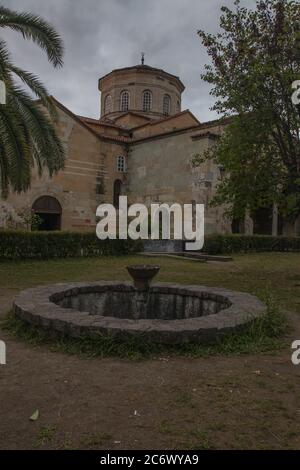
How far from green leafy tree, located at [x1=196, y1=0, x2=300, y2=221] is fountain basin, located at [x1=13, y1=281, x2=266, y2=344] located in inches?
194

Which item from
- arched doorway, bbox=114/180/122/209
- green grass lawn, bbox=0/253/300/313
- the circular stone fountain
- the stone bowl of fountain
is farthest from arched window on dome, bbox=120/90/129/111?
the stone bowl of fountain

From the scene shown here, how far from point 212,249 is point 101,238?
626 centimetres

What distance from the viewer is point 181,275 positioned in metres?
12.6

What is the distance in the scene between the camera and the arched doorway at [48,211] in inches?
987

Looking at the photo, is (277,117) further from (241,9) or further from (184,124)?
(184,124)

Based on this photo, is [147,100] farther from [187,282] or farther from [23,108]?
[187,282]

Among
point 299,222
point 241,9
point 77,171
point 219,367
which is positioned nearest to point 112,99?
point 77,171

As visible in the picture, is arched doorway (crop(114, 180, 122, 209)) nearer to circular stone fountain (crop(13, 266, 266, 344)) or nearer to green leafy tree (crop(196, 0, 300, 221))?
green leafy tree (crop(196, 0, 300, 221))

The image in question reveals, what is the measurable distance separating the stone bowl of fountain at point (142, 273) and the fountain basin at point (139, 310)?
0.51 feet

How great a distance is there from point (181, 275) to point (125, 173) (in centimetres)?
1838

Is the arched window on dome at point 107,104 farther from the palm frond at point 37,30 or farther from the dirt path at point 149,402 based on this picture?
the dirt path at point 149,402

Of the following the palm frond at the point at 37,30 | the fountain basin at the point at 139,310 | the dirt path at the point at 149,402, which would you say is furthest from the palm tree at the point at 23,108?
the dirt path at the point at 149,402

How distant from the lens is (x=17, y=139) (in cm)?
1054
